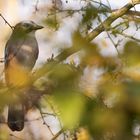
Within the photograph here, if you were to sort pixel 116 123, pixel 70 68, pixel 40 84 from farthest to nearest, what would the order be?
pixel 40 84 → pixel 70 68 → pixel 116 123

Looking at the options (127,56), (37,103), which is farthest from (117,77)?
(37,103)

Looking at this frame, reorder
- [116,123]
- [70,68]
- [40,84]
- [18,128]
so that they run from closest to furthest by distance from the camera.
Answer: [116,123] → [70,68] → [40,84] → [18,128]

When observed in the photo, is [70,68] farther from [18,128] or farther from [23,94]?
[18,128]

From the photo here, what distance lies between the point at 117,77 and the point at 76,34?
10 centimetres

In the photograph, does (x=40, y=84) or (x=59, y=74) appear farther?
(x=40, y=84)

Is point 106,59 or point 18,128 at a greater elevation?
point 106,59

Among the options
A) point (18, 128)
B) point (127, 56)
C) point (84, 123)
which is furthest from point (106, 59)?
point (18, 128)

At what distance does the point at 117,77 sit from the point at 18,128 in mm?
2435

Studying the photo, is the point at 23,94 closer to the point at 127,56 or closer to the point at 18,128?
the point at 127,56

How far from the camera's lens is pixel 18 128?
295 cm

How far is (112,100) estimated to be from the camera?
514mm

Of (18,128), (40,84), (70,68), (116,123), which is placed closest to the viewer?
(116,123)

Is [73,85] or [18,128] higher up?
[73,85]

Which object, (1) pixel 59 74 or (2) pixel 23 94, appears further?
(2) pixel 23 94
